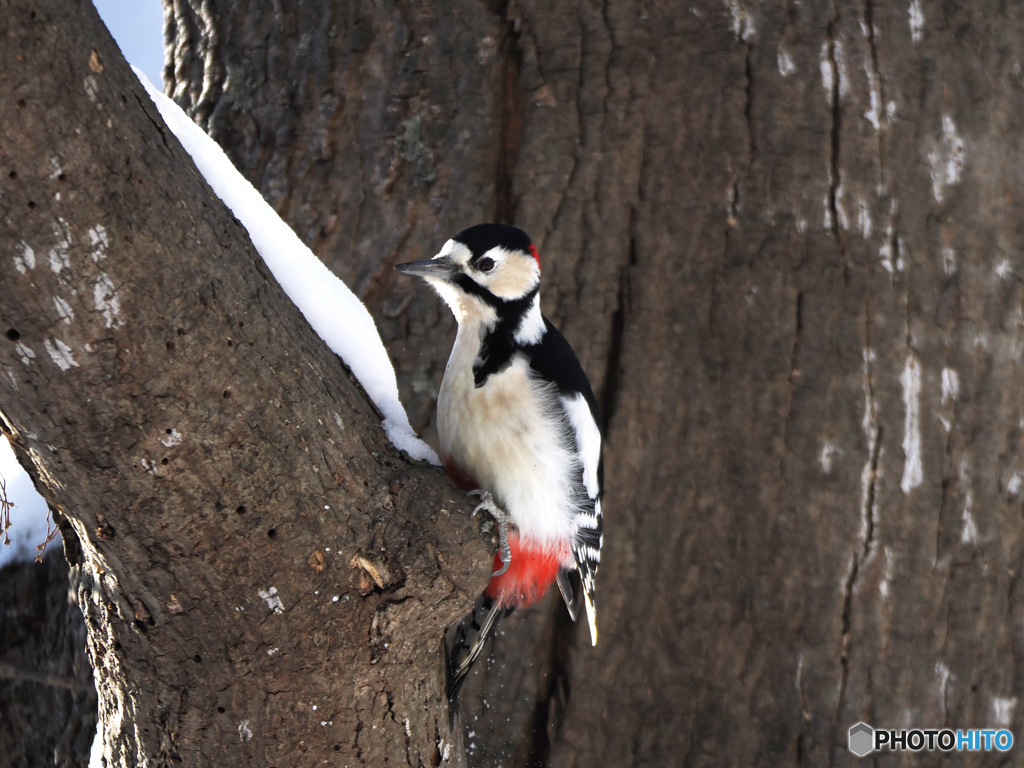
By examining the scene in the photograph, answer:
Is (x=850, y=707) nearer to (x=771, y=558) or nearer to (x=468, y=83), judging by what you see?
(x=771, y=558)

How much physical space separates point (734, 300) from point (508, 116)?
848mm

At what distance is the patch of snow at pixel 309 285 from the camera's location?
1.56m

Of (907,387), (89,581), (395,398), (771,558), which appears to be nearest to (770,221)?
(907,387)

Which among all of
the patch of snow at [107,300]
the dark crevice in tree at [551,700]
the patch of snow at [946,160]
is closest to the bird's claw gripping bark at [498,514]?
the dark crevice in tree at [551,700]

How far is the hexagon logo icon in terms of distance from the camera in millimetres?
2135

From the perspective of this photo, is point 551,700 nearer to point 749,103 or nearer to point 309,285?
point 309,285

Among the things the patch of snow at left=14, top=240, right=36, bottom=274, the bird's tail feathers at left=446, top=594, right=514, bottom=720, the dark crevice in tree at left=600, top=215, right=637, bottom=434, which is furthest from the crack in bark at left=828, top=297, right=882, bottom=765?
the patch of snow at left=14, top=240, right=36, bottom=274

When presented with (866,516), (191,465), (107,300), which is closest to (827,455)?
(866,516)

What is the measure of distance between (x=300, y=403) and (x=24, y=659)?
179cm

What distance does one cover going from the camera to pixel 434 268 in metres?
2.00

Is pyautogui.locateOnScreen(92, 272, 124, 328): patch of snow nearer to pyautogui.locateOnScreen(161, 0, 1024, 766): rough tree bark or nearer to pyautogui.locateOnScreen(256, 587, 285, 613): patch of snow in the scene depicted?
pyautogui.locateOnScreen(256, 587, 285, 613): patch of snow

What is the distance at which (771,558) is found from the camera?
7.16ft

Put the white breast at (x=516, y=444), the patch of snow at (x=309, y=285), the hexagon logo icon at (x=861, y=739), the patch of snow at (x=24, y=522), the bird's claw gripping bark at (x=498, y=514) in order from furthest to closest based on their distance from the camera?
the patch of snow at (x=24, y=522) → the hexagon logo icon at (x=861, y=739) → the white breast at (x=516, y=444) → the bird's claw gripping bark at (x=498, y=514) → the patch of snow at (x=309, y=285)

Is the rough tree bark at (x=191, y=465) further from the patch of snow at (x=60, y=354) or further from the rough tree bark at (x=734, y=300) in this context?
the rough tree bark at (x=734, y=300)
